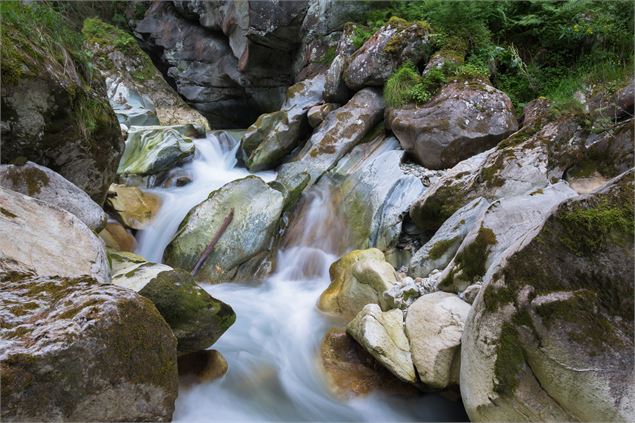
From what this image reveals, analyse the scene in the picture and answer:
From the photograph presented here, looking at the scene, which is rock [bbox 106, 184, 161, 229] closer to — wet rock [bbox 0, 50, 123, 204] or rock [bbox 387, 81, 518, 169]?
wet rock [bbox 0, 50, 123, 204]

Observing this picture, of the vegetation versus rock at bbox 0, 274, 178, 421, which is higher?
the vegetation

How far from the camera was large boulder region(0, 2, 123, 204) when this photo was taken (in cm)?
388

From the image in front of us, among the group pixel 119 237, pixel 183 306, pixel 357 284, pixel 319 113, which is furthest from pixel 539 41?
pixel 119 237

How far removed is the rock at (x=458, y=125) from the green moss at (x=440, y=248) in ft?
6.98

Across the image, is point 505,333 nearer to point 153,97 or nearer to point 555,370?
point 555,370

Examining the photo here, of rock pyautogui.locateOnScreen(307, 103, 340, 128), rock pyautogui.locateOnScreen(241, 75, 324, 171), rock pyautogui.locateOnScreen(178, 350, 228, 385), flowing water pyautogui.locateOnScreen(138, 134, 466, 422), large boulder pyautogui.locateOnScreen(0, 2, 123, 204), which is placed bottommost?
flowing water pyautogui.locateOnScreen(138, 134, 466, 422)

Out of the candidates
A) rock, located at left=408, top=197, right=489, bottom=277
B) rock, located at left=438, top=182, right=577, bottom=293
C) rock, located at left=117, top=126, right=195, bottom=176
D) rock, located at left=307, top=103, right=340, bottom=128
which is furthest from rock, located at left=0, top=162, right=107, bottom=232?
rock, located at left=307, top=103, right=340, bottom=128

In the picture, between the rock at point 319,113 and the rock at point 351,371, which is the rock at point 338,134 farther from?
the rock at point 351,371

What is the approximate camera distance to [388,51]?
25.8 feet

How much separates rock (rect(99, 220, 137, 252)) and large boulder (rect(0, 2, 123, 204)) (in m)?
0.73

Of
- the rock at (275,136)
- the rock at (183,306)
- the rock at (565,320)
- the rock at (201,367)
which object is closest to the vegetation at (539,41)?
the rock at (275,136)

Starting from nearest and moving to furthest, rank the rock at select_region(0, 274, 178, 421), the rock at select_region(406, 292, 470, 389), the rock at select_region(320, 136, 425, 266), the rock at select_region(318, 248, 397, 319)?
the rock at select_region(0, 274, 178, 421) → the rock at select_region(406, 292, 470, 389) → the rock at select_region(318, 248, 397, 319) → the rock at select_region(320, 136, 425, 266)

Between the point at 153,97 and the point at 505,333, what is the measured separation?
46.3 feet

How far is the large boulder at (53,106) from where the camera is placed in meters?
3.88
